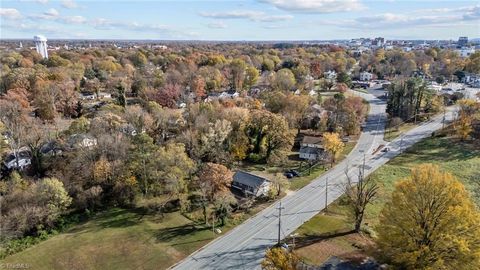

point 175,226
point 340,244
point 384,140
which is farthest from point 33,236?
point 384,140

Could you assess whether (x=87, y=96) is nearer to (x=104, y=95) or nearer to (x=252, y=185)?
(x=104, y=95)

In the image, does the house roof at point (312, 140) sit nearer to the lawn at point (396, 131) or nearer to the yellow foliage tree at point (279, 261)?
the lawn at point (396, 131)

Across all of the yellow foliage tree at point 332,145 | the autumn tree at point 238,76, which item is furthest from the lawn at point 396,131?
the autumn tree at point 238,76

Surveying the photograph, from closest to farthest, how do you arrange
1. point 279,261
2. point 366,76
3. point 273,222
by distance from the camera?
point 279,261 < point 273,222 < point 366,76

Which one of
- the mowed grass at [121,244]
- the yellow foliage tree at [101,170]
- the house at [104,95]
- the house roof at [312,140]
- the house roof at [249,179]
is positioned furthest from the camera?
the house at [104,95]

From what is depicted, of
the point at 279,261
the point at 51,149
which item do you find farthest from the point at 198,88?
the point at 279,261

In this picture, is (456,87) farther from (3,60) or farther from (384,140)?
(3,60)
